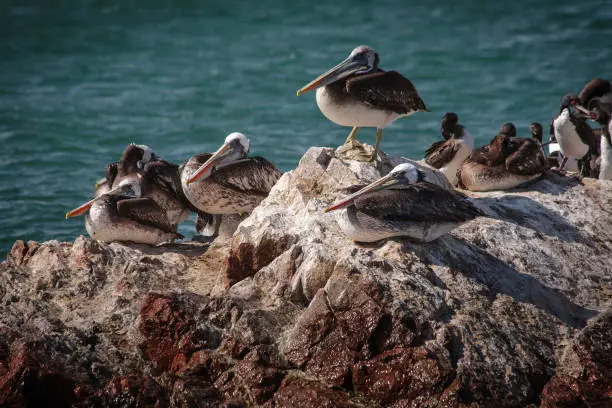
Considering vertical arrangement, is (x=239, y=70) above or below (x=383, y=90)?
below

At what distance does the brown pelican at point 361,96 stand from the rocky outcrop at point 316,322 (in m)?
1.19

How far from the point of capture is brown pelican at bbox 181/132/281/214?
9.26 metres

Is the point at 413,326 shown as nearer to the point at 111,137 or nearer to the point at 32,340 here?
the point at 32,340

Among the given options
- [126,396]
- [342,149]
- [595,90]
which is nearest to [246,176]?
[342,149]

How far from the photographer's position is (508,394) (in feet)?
20.6

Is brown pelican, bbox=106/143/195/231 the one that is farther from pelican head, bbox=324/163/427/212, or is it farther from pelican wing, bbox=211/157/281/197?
pelican head, bbox=324/163/427/212

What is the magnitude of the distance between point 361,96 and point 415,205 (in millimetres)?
1824

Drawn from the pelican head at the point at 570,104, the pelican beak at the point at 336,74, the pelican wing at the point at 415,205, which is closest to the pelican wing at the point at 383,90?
the pelican beak at the point at 336,74

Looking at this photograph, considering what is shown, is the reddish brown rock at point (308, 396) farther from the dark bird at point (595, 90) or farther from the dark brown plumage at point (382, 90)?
the dark bird at point (595, 90)

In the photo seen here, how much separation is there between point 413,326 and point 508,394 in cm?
77

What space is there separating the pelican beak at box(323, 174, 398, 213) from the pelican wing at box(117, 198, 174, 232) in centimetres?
209

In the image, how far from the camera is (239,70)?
20.5m

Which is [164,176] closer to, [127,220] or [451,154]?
[127,220]

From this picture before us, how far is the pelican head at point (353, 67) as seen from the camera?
884cm
